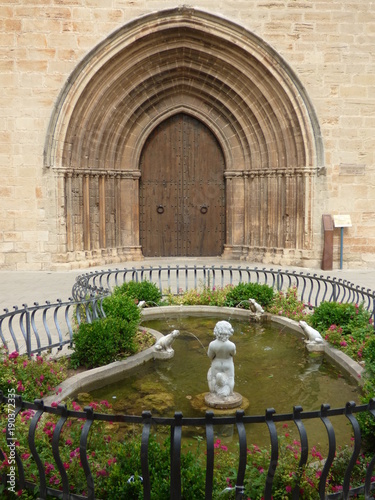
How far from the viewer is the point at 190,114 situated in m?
13.8

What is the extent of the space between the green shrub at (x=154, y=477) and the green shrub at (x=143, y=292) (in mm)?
5019

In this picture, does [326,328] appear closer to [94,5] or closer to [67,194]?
[67,194]

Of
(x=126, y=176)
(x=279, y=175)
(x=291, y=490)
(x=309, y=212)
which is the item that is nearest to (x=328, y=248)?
(x=309, y=212)

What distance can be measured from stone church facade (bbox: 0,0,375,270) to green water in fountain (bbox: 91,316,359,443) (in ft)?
20.2

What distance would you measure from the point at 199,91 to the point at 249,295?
730 cm

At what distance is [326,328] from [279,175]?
22.3 ft

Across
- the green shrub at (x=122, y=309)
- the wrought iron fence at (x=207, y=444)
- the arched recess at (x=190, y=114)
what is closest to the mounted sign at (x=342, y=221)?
the arched recess at (x=190, y=114)

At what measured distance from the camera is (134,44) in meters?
12.0

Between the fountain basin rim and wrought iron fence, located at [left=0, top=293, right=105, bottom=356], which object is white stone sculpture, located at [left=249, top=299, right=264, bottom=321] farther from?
wrought iron fence, located at [left=0, top=293, right=105, bottom=356]

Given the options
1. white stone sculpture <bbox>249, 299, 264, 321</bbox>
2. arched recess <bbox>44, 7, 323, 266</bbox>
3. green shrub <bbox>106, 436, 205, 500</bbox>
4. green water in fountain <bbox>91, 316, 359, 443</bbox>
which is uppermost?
arched recess <bbox>44, 7, 323, 266</bbox>

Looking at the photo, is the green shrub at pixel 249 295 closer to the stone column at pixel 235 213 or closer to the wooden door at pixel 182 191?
the stone column at pixel 235 213

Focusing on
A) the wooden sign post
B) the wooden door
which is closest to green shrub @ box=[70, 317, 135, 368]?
the wooden sign post

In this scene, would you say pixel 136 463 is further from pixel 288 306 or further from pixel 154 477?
pixel 288 306

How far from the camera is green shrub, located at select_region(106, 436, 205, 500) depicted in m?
2.90
